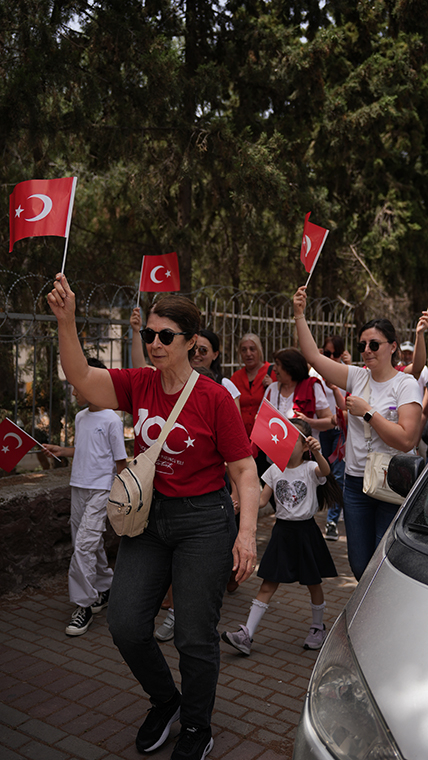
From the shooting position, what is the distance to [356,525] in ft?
13.6

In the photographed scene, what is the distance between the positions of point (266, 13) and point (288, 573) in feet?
27.1

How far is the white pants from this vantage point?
15.8 feet

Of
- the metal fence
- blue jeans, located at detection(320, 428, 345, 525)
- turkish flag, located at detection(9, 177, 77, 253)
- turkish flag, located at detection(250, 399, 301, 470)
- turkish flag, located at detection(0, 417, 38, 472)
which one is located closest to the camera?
turkish flag, located at detection(9, 177, 77, 253)

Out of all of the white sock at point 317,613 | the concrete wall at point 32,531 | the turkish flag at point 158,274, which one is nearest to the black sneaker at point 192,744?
the white sock at point 317,613

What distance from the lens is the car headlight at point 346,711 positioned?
175 centimetres

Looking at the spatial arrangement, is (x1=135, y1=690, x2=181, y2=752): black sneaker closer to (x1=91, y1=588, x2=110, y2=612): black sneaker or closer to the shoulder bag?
the shoulder bag

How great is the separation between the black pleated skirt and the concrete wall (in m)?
1.94

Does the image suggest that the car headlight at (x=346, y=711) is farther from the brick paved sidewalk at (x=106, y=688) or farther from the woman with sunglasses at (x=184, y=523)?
the brick paved sidewalk at (x=106, y=688)

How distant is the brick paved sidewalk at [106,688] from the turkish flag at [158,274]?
267cm

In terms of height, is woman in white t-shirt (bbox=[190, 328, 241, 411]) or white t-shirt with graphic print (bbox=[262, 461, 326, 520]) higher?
woman in white t-shirt (bbox=[190, 328, 241, 411])

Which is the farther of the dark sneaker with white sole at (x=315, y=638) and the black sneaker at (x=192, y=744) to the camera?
the dark sneaker with white sole at (x=315, y=638)

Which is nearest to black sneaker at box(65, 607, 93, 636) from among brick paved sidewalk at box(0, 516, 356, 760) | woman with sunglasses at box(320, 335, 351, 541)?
brick paved sidewalk at box(0, 516, 356, 760)

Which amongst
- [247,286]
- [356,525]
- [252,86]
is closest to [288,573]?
[356,525]

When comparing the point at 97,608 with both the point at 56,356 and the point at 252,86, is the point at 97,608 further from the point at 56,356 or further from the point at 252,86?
the point at 252,86
